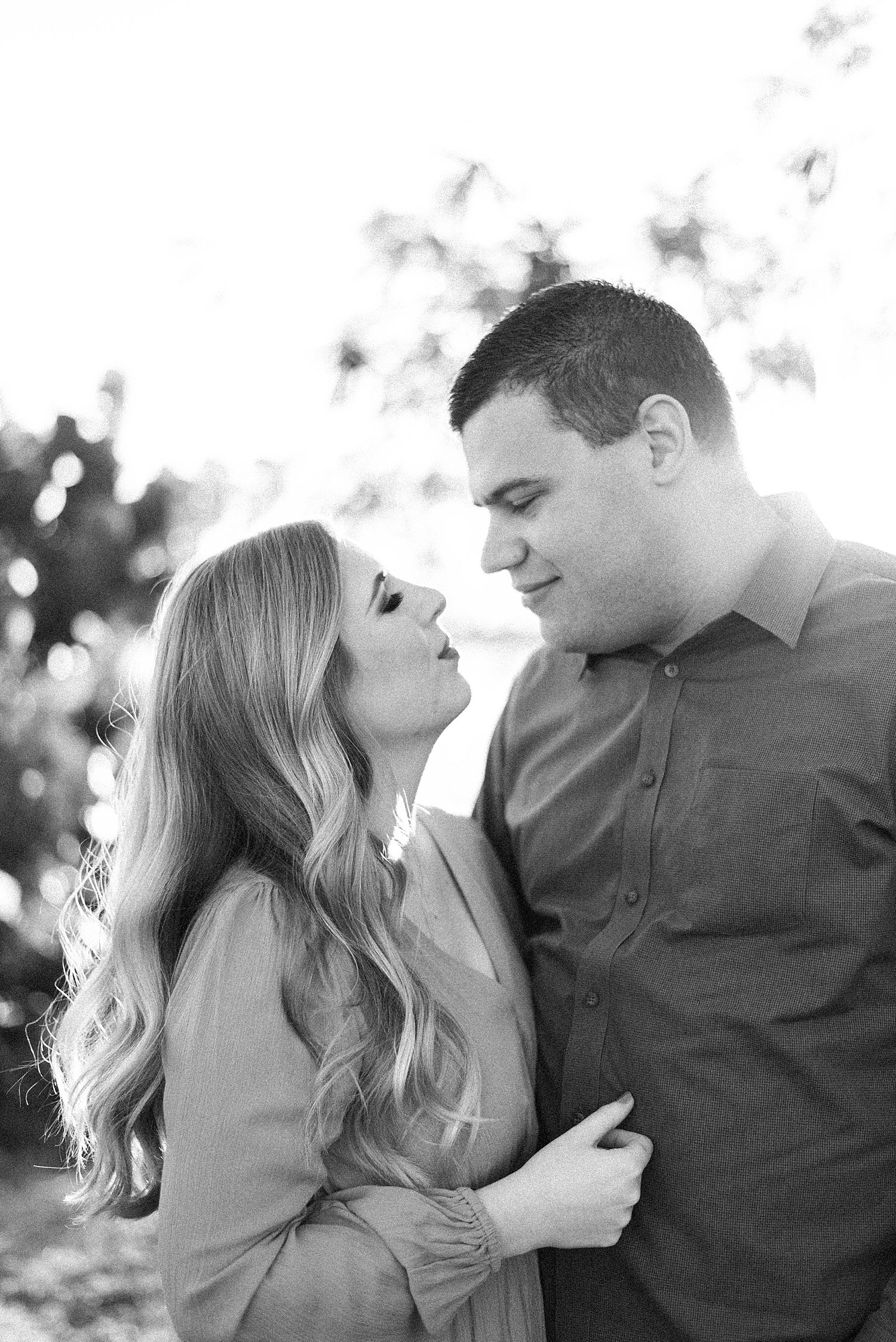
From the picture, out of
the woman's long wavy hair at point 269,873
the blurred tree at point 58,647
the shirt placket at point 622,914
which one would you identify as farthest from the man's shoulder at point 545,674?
the blurred tree at point 58,647

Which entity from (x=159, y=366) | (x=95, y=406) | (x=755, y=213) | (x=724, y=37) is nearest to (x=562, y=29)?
(x=724, y=37)

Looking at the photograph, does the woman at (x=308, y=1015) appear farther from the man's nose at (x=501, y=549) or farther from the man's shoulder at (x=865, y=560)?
the man's shoulder at (x=865, y=560)

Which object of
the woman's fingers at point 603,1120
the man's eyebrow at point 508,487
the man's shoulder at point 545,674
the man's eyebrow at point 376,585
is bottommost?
the woman's fingers at point 603,1120

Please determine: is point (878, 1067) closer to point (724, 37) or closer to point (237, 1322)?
point (237, 1322)

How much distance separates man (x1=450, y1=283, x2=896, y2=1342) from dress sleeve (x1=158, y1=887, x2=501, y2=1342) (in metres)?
0.35

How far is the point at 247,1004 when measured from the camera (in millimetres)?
1638

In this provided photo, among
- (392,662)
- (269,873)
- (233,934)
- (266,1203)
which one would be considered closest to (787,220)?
(392,662)

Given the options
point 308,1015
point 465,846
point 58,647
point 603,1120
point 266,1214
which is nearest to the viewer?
point 266,1214

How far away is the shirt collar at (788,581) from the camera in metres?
1.94

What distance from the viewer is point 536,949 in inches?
82.0

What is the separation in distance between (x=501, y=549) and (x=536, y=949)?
2.10 ft

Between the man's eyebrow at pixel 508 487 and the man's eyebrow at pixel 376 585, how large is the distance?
0.74 ft

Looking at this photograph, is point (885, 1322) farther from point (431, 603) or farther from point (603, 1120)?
point (431, 603)

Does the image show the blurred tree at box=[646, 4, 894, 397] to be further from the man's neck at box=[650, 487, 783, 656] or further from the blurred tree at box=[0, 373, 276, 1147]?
the blurred tree at box=[0, 373, 276, 1147]
